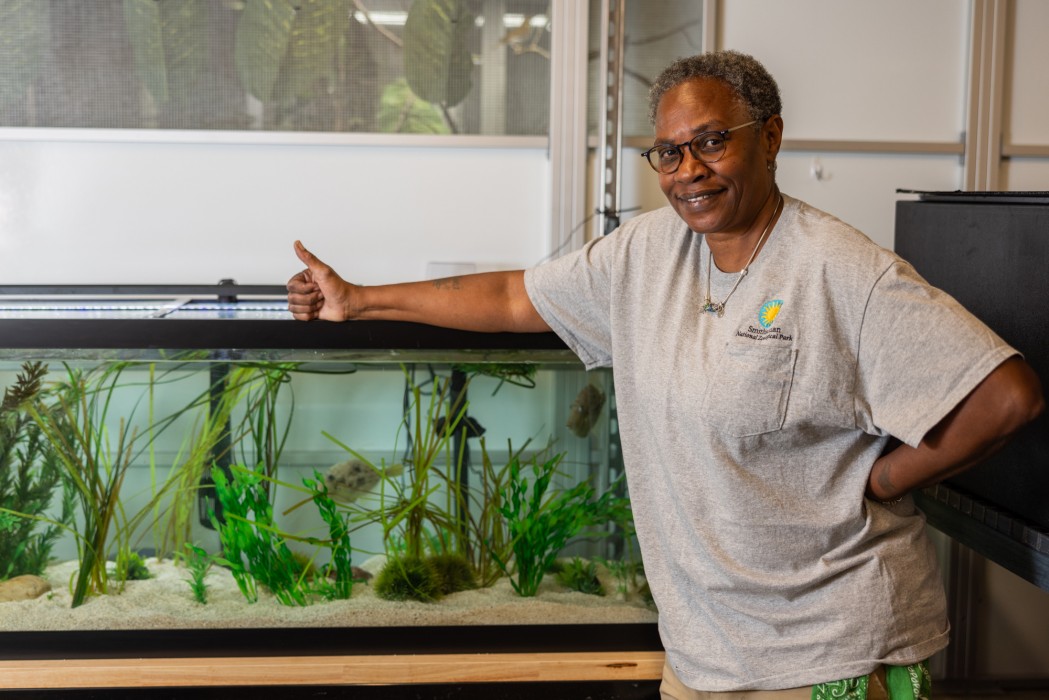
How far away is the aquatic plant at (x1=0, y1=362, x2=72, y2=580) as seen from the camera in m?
1.81

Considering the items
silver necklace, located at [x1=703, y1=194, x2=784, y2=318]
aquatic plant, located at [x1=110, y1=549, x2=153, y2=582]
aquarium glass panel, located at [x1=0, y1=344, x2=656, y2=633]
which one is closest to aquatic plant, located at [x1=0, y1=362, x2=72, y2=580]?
aquarium glass panel, located at [x1=0, y1=344, x2=656, y2=633]

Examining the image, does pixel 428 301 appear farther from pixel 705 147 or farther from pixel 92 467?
pixel 92 467

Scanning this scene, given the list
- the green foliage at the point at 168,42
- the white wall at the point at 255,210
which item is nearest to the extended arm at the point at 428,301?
the white wall at the point at 255,210

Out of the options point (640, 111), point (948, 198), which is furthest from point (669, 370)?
point (640, 111)

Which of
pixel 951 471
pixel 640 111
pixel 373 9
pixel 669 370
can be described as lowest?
pixel 951 471

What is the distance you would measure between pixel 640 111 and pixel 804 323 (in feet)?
5.68

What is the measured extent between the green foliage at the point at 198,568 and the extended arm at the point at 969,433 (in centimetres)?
115

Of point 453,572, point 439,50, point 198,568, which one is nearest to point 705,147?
point 453,572

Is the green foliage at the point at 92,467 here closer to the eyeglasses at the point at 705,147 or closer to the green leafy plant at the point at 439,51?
the eyeglasses at the point at 705,147

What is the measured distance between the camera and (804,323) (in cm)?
139

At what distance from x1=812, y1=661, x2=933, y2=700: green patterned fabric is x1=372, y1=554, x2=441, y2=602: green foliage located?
2.36ft

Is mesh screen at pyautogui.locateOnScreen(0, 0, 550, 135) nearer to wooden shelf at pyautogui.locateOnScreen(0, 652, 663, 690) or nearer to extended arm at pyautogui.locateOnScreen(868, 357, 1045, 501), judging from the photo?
wooden shelf at pyautogui.locateOnScreen(0, 652, 663, 690)

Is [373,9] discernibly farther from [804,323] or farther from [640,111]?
[804,323]

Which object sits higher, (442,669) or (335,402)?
(335,402)
